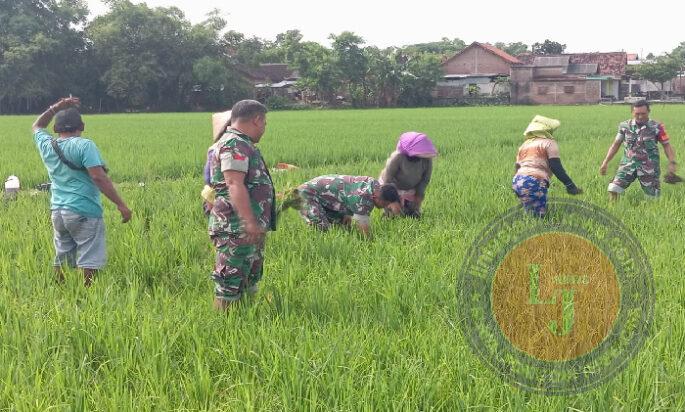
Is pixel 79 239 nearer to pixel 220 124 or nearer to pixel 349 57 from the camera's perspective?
pixel 220 124

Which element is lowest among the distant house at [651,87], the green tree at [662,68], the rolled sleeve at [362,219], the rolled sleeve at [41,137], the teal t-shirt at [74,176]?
the rolled sleeve at [362,219]

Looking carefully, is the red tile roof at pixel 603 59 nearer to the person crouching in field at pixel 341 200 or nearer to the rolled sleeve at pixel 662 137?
the rolled sleeve at pixel 662 137

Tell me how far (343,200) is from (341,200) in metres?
0.03

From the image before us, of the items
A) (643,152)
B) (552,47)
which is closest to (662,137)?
(643,152)

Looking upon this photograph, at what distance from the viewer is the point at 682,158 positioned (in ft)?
31.6

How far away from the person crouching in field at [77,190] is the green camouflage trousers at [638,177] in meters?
4.65

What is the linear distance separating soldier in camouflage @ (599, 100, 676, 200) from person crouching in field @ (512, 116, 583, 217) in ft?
3.74

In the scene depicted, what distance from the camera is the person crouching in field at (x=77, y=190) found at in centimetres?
327

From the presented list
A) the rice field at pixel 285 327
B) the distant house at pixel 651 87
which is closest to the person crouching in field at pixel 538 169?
the rice field at pixel 285 327

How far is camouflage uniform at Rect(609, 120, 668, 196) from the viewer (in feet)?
18.5

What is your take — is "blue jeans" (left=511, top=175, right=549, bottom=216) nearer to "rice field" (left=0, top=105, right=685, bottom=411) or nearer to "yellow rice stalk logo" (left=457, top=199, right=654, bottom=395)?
"rice field" (left=0, top=105, right=685, bottom=411)

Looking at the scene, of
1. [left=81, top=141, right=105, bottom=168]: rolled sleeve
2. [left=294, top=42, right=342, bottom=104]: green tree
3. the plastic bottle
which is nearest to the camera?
[left=81, top=141, right=105, bottom=168]: rolled sleeve

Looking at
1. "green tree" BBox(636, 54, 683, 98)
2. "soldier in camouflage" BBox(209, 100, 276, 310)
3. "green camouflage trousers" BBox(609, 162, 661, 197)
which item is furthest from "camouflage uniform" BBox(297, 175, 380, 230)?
"green tree" BBox(636, 54, 683, 98)

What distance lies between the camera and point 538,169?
482 centimetres
